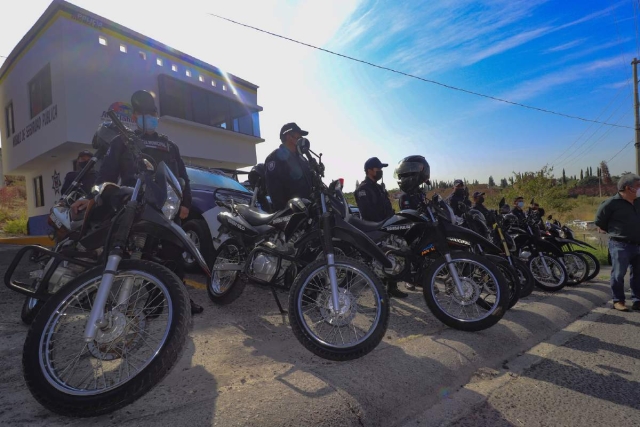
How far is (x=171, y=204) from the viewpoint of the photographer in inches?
87.4

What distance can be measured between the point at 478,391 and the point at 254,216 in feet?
7.65

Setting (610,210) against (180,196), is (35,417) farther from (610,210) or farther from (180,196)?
(610,210)

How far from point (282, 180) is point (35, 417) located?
2728 millimetres

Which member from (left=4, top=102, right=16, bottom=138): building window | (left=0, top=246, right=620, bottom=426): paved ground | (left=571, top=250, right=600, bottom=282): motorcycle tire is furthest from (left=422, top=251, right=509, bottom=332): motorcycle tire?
(left=4, top=102, right=16, bottom=138): building window

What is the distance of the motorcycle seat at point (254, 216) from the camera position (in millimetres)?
3239

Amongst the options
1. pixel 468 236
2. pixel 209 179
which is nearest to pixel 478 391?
pixel 468 236

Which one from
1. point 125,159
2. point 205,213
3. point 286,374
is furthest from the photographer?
point 205,213

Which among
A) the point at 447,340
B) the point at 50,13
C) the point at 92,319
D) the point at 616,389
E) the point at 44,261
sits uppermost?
the point at 50,13

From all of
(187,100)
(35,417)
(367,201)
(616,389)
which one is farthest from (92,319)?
(187,100)

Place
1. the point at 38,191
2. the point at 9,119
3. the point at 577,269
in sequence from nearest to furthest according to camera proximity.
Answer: the point at 577,269, the point at 38,191, the point at 9,119

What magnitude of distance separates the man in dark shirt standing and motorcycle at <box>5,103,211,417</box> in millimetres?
5212

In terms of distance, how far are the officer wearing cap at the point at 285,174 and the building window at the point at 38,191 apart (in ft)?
48.1

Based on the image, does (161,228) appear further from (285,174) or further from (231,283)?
(285,174)

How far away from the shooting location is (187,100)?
1389 centimetres
